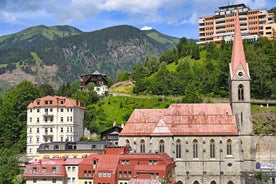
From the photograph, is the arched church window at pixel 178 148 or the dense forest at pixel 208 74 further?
the dense forest at pixel 208 74

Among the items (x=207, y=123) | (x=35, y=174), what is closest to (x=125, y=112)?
(x=207, y=123)

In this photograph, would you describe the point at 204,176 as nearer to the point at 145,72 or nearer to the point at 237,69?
the point at 237,69

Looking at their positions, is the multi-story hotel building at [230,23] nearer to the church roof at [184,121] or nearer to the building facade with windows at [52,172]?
the church roof at [184,121]

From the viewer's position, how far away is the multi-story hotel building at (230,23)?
508 feet

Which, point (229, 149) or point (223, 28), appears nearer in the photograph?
point (229, 149)

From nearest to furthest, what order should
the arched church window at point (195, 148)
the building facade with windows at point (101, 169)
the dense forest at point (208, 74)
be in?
the building facade with windows at point (101, 169)
the arched church window at point (195, 148)
the dense forest at point (208, 74)

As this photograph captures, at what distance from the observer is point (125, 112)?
365ft

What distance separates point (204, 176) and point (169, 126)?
1095 centimetres

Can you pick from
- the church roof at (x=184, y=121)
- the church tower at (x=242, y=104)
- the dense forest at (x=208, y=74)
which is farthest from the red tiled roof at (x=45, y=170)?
the dense forest at (x=208, y=74)

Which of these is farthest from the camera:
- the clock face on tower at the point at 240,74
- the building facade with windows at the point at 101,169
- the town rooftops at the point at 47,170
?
the clock face on tower at the point at 240,74

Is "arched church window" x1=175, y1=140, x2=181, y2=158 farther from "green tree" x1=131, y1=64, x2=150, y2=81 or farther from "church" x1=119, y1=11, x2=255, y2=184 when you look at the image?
"green tree" x1=131, y1=64, x2=150, y2=81

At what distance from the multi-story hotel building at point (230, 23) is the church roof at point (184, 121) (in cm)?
7673

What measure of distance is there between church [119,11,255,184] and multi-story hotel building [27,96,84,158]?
19989 mm

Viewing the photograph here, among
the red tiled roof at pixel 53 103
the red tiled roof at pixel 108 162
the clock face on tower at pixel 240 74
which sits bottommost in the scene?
the red tiled roof at pixel 108 162
